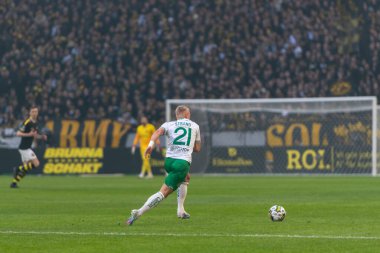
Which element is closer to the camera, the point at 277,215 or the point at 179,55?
the point at 277,215

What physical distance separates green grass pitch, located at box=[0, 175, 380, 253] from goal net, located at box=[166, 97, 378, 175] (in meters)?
11.6

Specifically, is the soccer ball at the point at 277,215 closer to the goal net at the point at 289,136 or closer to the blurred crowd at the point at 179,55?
the goal net at the point at 289,136

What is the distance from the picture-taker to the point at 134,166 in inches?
1622

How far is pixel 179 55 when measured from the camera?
45.7m

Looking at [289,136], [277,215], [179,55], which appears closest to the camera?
[277,215]

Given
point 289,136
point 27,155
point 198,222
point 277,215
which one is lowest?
point 289,136

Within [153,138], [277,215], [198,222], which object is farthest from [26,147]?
[277,215]

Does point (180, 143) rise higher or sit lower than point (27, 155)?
higher

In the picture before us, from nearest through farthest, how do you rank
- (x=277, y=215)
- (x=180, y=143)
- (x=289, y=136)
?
(x=277, y=215), (x=180, y=143), (x=289, y=136)

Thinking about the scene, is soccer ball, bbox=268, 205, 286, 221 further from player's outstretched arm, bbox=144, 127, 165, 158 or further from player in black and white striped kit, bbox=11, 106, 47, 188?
player in black and white striped kit, bbox=11, 106, 47, 188

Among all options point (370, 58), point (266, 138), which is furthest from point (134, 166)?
point (370, 58)

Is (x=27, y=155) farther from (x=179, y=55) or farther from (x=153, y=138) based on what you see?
(x=179, y=55)

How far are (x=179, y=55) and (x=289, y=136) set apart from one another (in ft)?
27.6

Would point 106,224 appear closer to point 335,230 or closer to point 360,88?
point 335,230
